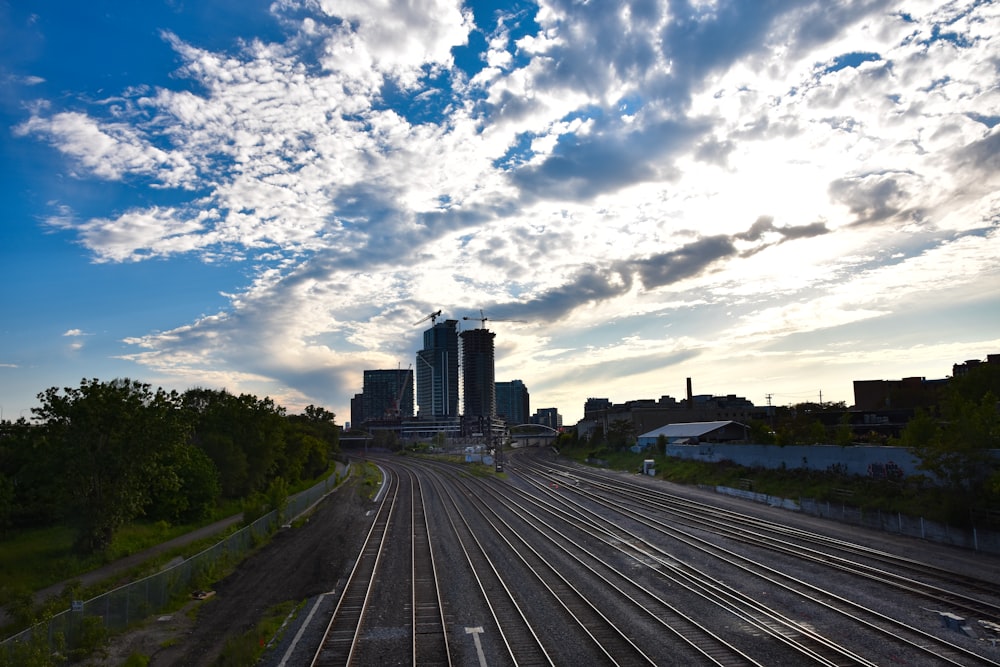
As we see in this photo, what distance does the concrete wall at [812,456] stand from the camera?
43812 millimetres

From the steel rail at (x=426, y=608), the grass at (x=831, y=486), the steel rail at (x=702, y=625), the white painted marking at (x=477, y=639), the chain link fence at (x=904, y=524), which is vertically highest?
the grass at (x=831, y=486)

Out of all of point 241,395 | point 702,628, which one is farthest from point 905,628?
point 241,395

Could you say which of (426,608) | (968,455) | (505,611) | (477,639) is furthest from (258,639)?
(968,455)

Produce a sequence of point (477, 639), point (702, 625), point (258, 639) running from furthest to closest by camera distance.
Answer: point (702, 625)
point (258, 639)
point (477, 639)

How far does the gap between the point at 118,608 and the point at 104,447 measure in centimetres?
1621

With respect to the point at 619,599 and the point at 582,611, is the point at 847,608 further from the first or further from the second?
the point at 582,611

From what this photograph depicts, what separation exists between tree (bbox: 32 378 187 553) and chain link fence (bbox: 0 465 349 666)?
677 centimetres

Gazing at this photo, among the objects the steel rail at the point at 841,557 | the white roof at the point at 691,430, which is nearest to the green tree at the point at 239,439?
the steel rail at the point at 841,557

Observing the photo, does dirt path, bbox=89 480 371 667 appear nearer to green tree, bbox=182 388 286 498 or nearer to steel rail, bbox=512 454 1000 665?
green tree, bbox=182 388 286 498

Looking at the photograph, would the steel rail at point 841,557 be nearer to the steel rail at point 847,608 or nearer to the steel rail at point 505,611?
the steel rail at point 847,608

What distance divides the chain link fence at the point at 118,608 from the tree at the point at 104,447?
6765 mm

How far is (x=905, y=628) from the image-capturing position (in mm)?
20859

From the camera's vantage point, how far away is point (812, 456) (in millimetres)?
55531

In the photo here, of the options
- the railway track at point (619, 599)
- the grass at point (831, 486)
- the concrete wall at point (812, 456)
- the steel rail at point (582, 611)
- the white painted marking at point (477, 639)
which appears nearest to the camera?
the white painted marking at point (477, 639)
